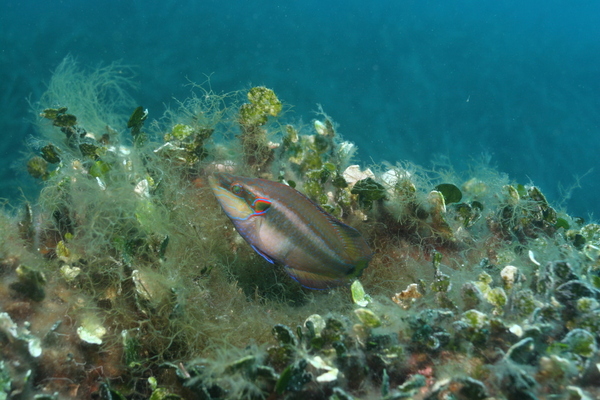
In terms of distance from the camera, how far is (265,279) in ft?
9.22

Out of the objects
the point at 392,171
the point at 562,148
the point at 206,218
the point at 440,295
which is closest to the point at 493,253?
the point at 392,171

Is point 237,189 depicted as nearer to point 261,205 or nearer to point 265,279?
point 261,205

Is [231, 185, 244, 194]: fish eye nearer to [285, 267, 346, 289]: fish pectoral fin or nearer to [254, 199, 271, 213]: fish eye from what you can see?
[254, 199, 271, 213]: fish eye

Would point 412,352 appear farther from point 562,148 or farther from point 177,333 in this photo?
point 562,148

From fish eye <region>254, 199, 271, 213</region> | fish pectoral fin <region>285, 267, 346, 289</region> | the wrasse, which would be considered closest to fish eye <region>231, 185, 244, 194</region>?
the wrasse

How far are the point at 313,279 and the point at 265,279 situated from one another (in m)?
0.60

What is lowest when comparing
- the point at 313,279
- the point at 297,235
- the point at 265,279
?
the point at 265,279

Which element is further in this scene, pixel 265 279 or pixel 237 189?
pixel 265 279

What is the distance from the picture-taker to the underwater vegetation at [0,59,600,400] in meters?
1.60

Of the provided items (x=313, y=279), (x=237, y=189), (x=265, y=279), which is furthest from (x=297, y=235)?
(x=265, y=279)

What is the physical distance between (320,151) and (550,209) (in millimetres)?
2409

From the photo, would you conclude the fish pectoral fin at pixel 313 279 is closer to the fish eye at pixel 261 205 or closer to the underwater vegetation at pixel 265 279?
the underwater vegetation at pixel 265 279

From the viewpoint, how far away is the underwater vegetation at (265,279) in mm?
1604

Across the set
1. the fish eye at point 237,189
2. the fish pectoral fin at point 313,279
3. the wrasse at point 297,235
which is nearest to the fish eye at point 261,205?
the wrasse at point 297,235
